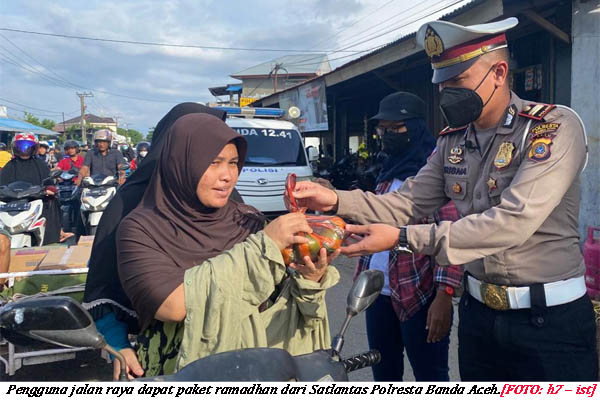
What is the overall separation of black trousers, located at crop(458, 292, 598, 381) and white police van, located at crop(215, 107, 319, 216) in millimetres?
5951

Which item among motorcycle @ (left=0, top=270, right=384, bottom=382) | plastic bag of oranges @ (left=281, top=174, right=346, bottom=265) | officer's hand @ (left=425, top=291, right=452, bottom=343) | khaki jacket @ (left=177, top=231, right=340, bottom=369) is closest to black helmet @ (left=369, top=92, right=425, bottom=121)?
officer's hand @ (left=425, top=291, right=452, bottom=343)

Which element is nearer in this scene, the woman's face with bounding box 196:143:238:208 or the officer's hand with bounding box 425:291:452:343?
the woman's face with bounding box 196:143:238:208

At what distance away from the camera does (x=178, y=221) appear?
1820mm

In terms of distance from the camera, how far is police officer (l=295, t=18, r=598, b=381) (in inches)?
66.2

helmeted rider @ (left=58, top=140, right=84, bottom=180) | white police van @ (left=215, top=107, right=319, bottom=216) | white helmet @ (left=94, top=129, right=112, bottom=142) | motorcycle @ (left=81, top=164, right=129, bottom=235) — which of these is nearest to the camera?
motorcycle @ (left=81, top=164, right=129, bottom=235)

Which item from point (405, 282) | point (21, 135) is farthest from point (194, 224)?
point (21, 135)

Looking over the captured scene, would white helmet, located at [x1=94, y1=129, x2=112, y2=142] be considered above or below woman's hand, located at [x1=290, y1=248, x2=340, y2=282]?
above

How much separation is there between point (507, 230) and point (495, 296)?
1.06 ft

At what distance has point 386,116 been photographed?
9.27 ft

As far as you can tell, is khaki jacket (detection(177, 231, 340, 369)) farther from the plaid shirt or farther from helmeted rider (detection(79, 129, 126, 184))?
helmeted rider (detection(79, 129, 126, 184))

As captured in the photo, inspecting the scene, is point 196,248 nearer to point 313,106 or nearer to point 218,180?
point 218,180

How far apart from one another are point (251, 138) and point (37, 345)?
750 cm

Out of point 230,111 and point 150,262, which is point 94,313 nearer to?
point 150,262

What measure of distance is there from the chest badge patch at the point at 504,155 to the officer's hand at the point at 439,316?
0.77 metres
